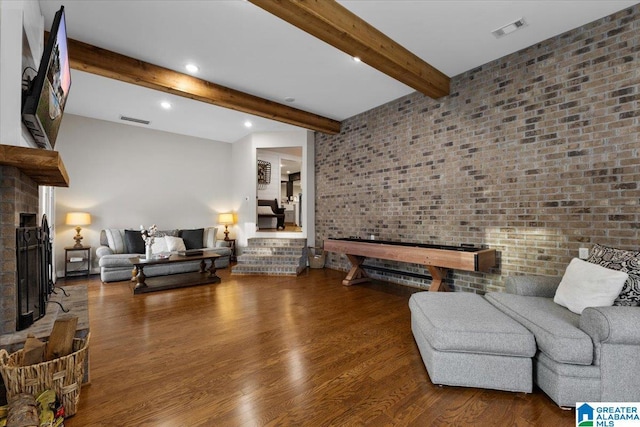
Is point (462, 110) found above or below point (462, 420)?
above

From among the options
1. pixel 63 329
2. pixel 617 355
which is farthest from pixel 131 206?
pixel 617 355

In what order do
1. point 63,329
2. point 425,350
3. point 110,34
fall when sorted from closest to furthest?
point 63,329 < point 425,350 < point 110,34

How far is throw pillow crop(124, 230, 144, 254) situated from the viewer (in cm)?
556

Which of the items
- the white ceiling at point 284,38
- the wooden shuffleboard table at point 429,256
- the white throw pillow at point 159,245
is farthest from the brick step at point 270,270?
the white ceiling at point 284,38

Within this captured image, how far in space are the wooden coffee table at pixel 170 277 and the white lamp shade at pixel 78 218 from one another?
5.01 feet

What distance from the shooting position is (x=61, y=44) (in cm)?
216

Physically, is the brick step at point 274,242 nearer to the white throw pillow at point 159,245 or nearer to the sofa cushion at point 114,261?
the white throw pillow at point 159,245

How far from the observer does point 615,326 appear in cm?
155

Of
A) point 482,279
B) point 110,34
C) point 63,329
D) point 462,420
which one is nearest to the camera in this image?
point 462,420

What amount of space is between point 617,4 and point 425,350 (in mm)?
3465

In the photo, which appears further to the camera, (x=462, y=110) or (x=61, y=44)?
(x=462, y=110)

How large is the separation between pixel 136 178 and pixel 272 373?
586 cm

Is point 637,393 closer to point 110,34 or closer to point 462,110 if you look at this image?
point 462,110

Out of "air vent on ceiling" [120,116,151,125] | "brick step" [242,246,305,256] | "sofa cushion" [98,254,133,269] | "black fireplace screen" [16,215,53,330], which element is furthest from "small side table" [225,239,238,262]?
"black fireplace screen" [16,215,53,330]
